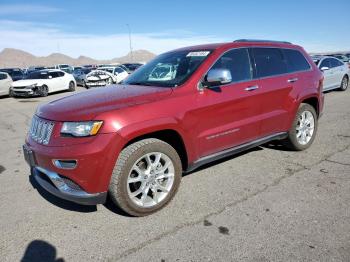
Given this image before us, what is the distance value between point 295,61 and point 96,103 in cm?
361

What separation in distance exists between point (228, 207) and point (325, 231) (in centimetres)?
102

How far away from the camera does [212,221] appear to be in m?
3.53

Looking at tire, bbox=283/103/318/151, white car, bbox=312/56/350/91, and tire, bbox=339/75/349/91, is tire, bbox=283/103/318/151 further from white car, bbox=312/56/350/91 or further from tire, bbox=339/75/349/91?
tire, bbox=339/75/349/91

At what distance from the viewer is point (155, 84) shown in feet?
14.2

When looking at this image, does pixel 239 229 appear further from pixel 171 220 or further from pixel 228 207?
pixel 171 220

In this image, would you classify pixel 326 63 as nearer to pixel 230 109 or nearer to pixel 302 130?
pixel 302 130

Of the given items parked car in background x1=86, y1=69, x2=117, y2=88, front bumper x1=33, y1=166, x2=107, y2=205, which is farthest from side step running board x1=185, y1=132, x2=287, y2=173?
parked car in background x1=86, y1=69, x2=117, y2=88

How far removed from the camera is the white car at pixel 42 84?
699 inches

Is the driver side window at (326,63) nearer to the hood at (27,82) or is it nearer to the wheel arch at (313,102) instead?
the wheel arch at (313,102)

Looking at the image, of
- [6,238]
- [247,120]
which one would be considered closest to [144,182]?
[6,238]

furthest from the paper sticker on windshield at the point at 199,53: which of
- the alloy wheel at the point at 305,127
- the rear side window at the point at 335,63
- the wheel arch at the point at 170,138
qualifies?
the rear side window at the point at 335,63

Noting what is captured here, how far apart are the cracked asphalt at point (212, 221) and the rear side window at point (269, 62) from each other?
1.40 m

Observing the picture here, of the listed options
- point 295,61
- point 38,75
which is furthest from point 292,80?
point 38,75

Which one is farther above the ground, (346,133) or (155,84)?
(155,84)
